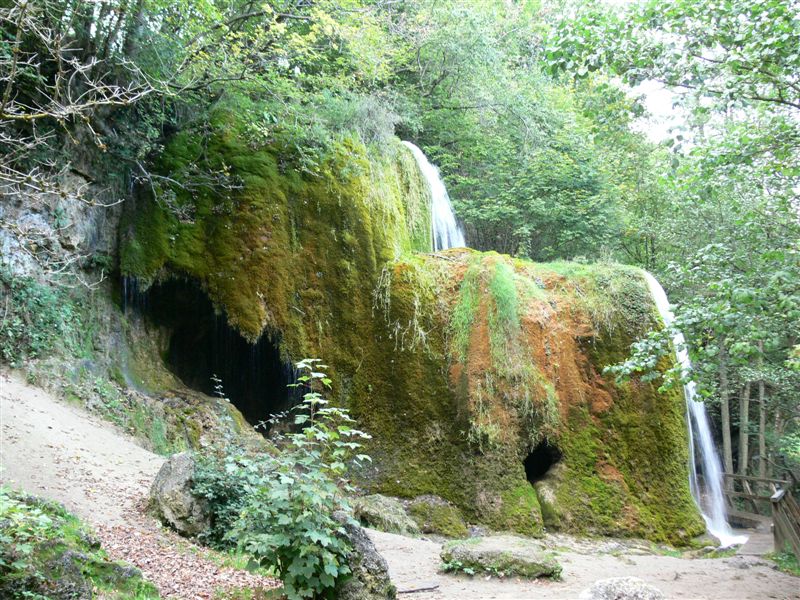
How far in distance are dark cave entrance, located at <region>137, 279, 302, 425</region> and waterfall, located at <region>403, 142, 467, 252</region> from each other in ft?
17.5

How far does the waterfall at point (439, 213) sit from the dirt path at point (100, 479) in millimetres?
9107

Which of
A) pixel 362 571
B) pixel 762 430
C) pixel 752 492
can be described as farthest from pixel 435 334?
pixel 752 492

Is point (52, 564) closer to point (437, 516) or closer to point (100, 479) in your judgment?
point (100, 479)

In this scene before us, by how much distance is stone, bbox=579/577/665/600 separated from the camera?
4.65 metres

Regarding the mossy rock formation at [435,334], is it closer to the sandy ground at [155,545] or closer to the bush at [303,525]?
the sandy ground at [155,545]

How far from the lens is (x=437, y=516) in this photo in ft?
35.2

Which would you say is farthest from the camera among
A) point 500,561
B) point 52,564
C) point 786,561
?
point 786,561

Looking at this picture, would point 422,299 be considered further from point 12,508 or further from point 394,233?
point 12,508

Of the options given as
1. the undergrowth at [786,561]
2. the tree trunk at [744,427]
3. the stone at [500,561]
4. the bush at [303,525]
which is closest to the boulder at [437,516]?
the stone at [500,561]

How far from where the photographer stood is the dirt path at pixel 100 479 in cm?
575

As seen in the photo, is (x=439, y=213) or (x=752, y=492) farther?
(x=752, y=492)

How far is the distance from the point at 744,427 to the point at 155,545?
697 inches

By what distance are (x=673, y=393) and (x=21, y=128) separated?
13.7 metres

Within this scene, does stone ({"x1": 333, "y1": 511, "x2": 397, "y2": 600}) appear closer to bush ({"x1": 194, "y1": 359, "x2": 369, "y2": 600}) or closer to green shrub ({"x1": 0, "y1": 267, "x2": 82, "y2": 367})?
bush ({"x1": 194, "y1": 359, "x2": 369, "y2": 600})
